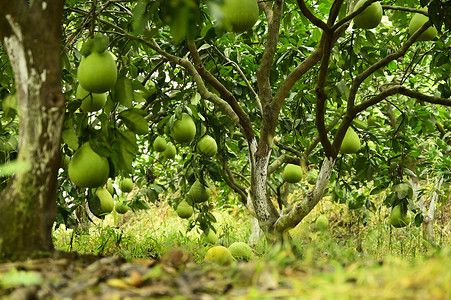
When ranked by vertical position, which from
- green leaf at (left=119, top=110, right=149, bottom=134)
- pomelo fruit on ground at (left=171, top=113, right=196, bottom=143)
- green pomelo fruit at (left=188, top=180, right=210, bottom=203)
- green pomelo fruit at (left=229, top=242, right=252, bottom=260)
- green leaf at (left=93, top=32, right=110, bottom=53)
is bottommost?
green pomelo fruit at (left=229, top=242, right=252, bottom=260)

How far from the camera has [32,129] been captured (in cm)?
135

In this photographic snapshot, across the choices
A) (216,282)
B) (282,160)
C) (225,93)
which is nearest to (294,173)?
(282,160)

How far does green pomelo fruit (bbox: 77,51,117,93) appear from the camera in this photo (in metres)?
1.78

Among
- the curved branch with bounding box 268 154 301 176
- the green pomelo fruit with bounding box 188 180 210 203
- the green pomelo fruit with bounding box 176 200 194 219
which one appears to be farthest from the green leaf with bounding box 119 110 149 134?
the green pomelo fruit with bounding box 176 200 194 219

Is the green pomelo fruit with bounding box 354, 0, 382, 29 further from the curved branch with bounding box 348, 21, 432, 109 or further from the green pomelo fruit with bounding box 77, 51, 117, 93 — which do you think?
the green pomelo fruit with bounding box 77, 51, 117, 93

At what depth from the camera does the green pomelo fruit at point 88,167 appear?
5.68 feet

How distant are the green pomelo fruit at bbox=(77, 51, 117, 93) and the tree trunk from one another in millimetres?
340

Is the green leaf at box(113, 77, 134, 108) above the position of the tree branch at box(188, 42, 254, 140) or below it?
below

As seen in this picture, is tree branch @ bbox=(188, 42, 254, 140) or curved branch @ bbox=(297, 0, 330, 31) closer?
curved branch @ bbox=(297, 0, 330, 31)

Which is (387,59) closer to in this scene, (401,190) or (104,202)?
(401,190)

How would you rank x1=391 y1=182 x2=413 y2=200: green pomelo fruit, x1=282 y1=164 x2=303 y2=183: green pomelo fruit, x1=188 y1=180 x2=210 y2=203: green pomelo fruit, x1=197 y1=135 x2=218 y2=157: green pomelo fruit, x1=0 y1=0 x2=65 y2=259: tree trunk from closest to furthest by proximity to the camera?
x1=0 y1=0 x2=65 y2=259: tree trunk, x1=391 y1=182 x2=413 y2=200: green pomelo fruit, x1=197 y1=135 x2=218 y2=157: green pomelo fruit, x1=188 y1=180 x2=210 y2=203: green pomelo fruit, x1=282 y1=164 x2=303 y2=183: green pomelo fruit

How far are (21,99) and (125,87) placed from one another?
2.17 feet

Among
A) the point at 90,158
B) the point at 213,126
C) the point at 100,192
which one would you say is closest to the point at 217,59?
the point at 213,126

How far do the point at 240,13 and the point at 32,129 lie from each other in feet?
3.12
